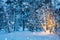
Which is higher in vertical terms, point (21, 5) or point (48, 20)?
point (21, 5)

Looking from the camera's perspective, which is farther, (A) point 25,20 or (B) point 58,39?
(A) point 25,20

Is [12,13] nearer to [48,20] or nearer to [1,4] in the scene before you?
[1,4]

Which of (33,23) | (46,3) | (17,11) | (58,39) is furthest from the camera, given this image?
(17,11)

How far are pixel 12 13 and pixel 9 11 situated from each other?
43cm

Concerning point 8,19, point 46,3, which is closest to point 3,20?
point 8,19

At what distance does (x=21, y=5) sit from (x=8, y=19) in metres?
2.26

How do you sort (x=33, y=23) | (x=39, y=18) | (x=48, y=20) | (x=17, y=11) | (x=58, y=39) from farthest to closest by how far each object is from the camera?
(x=17, y=11), (x=33, y=23), (x=39, y=18), (x=48, y=20), (x=58, y=39)

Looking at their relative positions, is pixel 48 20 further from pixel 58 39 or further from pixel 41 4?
pixel 58 39

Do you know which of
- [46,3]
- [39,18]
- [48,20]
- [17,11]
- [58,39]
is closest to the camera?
[58,39]

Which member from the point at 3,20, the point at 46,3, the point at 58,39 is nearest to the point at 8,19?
the point at 3,20

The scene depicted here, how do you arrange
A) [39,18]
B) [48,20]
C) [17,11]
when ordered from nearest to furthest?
[48,20]
[39,18]
[17,11]

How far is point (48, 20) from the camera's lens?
16.8m

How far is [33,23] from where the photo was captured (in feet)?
68.5

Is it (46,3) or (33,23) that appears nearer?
(46,3)
